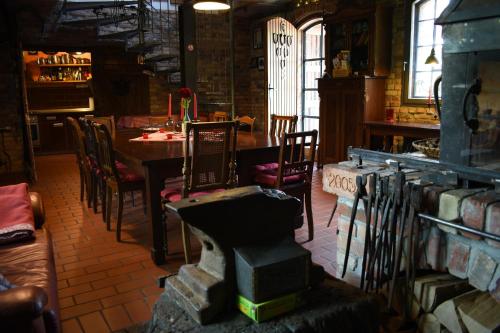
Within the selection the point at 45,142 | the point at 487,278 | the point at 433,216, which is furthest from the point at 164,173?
the point at 45,142

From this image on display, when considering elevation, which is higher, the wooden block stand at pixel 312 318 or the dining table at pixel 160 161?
the dining table at pixel 160 161

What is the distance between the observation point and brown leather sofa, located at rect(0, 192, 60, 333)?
56.1 inches

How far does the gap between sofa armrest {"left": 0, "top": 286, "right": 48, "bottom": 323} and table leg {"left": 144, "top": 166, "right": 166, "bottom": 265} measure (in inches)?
62.5

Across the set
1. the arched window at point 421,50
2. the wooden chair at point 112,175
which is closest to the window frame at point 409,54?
the arched window at point 421,50

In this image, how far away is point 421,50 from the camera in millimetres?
5211

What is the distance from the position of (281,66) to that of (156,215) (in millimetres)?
4962

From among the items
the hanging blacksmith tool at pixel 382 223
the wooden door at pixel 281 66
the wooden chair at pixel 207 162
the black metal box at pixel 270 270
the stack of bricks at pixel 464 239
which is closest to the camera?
the black metal box at pixel 270 270

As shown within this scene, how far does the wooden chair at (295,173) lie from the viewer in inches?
128

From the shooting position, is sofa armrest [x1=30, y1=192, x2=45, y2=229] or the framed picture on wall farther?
the framed picture on wall

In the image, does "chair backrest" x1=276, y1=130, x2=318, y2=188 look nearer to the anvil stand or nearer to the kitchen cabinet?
the anvil stand

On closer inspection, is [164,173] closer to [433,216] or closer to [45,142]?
[433,216]

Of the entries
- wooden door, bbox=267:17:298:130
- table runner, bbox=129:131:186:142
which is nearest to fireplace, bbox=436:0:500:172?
table runner, bbox=129:131:186:142

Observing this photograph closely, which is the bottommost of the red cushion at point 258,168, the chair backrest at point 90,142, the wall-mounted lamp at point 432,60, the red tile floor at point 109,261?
the red tile floor at point 109,261

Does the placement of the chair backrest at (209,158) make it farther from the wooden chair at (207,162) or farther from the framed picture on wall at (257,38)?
the framed picture on wall at (257,38)
